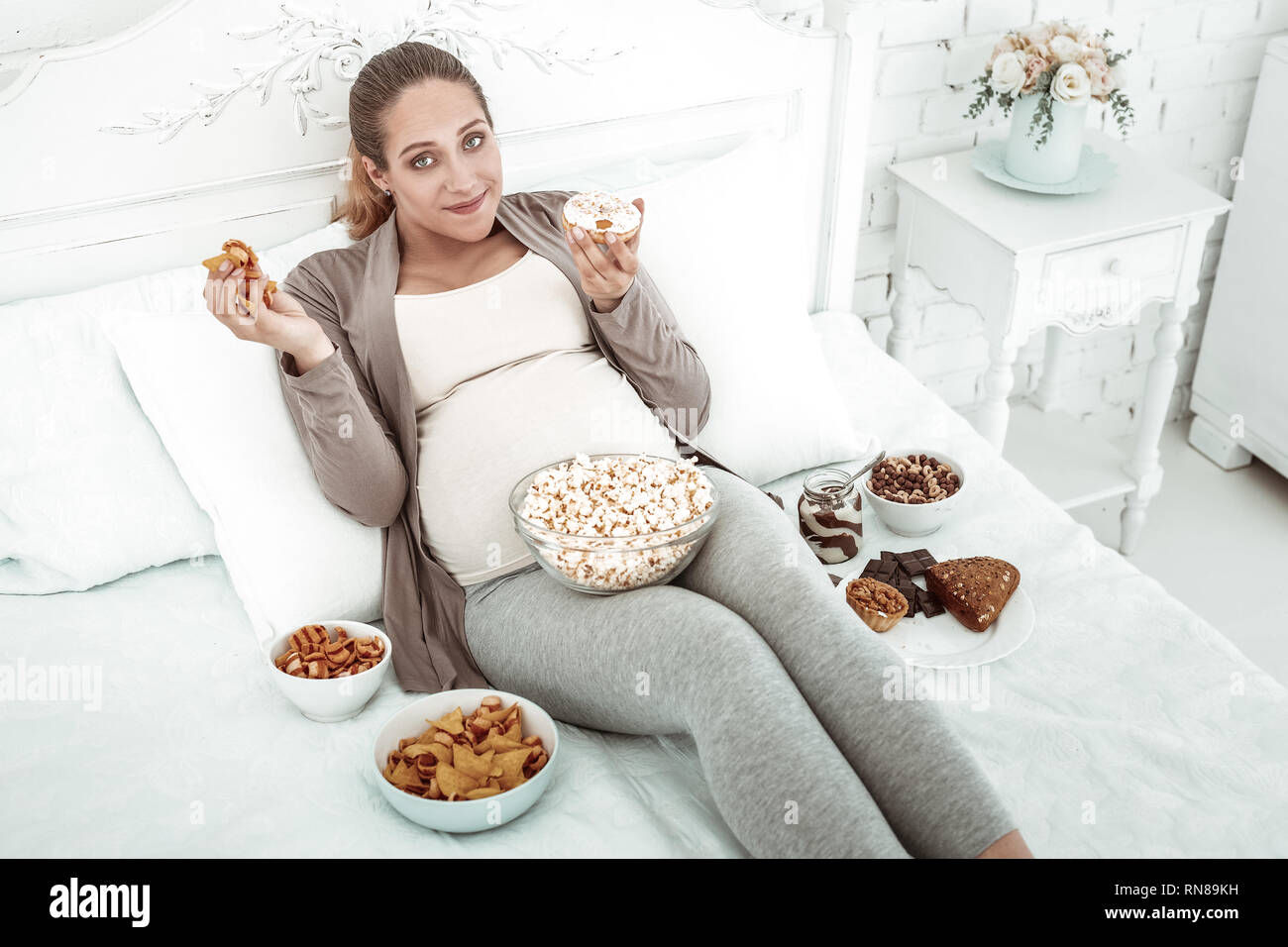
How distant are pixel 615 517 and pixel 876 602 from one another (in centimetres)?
39

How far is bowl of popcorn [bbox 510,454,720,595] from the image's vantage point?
1.27 metres

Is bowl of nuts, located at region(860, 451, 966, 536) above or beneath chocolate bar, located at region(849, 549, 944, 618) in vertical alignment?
above

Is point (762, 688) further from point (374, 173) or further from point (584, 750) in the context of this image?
point (374, 173)

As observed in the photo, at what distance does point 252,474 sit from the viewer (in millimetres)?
1485

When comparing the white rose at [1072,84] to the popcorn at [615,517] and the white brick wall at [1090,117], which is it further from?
the popcorn at [615,517]

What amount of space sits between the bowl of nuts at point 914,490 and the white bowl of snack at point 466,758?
64 centimetres

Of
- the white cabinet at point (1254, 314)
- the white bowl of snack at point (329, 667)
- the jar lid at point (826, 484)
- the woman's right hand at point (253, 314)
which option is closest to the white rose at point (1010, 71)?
the white cabinet at point (1254, 314)

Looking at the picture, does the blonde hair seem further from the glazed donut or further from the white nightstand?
the white nightstand

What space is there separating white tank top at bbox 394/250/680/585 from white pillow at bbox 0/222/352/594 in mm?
226

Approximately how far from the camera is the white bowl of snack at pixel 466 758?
3.75 ft

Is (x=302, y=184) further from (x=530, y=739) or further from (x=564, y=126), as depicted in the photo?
(x=530, y=739)

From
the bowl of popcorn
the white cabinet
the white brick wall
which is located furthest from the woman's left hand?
the white cabinet

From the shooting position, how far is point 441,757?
1.19 m
